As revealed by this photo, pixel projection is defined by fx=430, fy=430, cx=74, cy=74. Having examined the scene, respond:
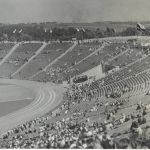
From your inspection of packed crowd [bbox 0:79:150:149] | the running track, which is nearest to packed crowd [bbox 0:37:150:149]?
packed crowd [bbox 0:79:150:149]

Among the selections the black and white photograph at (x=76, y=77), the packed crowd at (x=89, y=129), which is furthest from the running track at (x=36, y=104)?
the packed crowd at (x=89, y=129)

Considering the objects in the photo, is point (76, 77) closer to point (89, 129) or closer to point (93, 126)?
point (93, 126)

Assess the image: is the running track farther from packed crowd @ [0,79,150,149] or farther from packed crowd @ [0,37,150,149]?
packed crowd @ [0,79,150,149]

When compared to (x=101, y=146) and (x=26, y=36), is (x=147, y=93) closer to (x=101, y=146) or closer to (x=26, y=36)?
(x=101, y=146)

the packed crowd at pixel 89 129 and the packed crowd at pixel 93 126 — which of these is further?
the packed crowd at pixel 93 126

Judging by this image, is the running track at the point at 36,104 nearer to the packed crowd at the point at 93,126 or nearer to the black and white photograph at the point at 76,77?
the black and white photograph at the point at 76,77

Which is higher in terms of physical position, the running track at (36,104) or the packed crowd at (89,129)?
the running track at (36,104)

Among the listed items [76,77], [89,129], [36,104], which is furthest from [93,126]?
[76,77]
